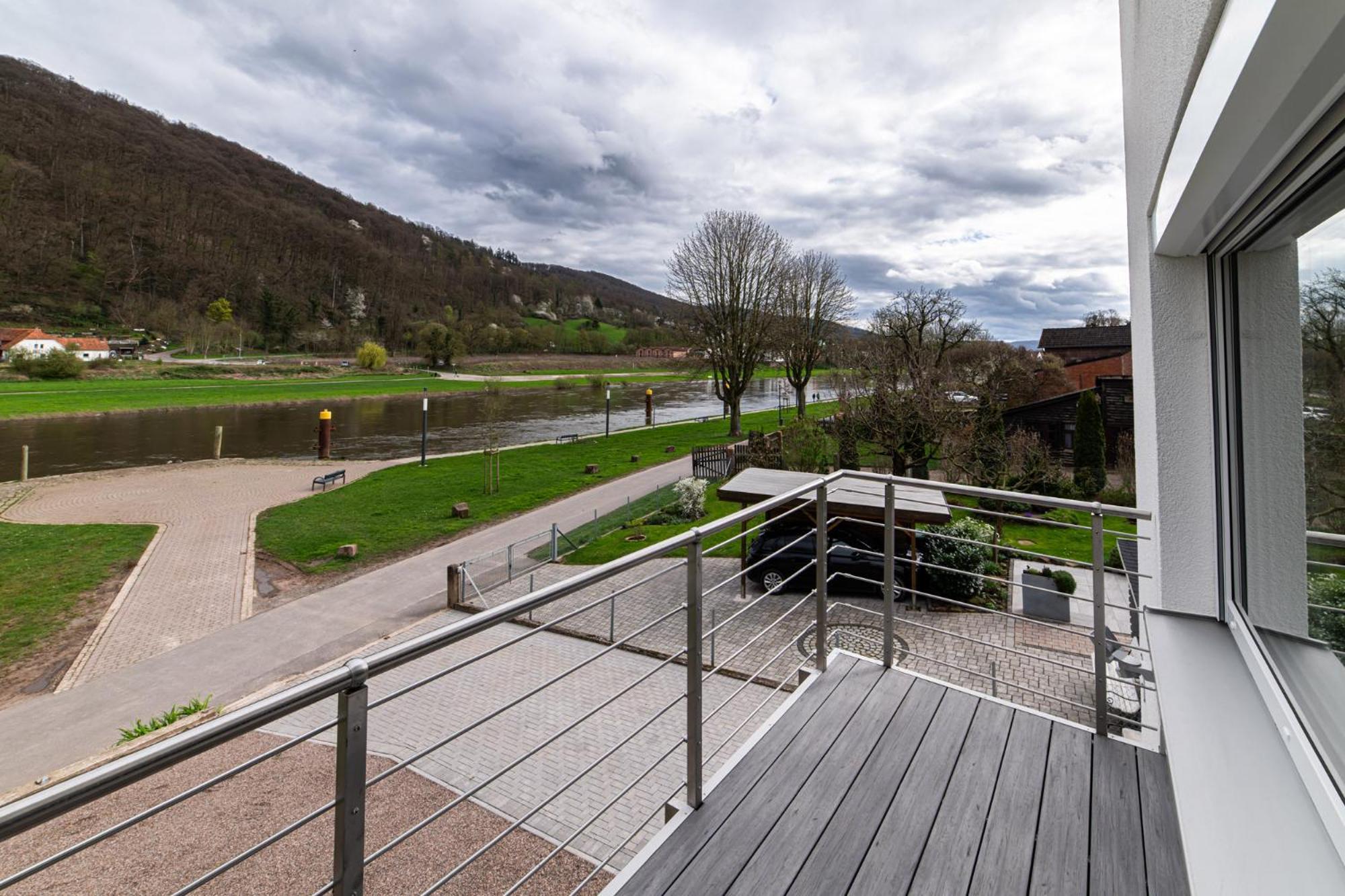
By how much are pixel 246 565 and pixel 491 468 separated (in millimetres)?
9822

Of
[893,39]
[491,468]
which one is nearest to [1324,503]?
[893,39]

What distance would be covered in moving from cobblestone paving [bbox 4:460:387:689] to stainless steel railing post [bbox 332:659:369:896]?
34.6 ft

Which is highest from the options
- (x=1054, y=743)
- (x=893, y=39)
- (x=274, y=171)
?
(x=274, y=171)

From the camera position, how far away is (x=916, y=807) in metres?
2.21

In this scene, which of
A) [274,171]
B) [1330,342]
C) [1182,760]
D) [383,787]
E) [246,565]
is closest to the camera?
[1330,342]

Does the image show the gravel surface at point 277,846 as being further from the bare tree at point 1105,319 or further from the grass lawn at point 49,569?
the bare tree at point 1105,319

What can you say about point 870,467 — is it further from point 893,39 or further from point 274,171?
point 274,171

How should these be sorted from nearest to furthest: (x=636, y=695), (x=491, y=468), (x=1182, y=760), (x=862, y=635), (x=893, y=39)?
(x=1182, y=760), (x=636, y=695), (x=893, y=39), (x=862, y=635), (x=491, y=468)

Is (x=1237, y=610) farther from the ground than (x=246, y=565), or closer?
farther from the ground

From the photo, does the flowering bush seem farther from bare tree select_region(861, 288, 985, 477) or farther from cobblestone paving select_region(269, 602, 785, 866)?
cobblestone paving select_region(269, 602, 785, 866)

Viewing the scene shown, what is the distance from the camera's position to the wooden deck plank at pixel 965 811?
1.89 metres

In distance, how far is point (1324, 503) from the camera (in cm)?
144

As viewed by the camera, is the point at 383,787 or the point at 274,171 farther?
the point at 274,171

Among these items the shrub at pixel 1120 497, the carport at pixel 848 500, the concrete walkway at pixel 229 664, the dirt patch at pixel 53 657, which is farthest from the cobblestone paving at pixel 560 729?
the shrub at pixel 1120 497
